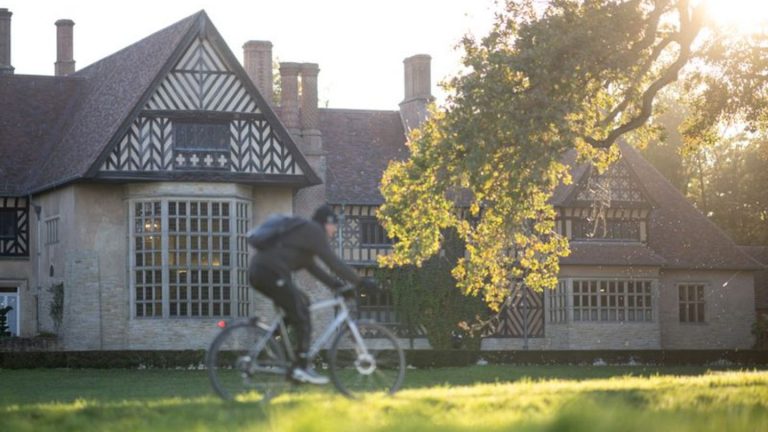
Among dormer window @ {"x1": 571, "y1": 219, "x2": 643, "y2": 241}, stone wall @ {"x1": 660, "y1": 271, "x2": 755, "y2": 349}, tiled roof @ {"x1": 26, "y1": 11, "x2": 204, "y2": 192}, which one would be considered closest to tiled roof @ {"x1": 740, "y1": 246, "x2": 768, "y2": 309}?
stone wall @ {"x1": 660, "y1": 271, "x2": 755, "y2": 349}

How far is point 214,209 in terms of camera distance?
4009 centimetres

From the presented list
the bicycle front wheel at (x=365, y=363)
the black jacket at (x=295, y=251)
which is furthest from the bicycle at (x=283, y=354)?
the black jacket at (x=295, y=251)

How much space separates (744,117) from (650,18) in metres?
4.40

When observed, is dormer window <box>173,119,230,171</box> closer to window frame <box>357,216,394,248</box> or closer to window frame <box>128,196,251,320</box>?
window frame <box>128,196,251,320</box>

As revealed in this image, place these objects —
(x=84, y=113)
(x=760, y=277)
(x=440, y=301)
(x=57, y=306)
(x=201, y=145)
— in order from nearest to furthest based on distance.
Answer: (x=201, y=145), (x=57, y=306), (x=84, y=113), (x=440, y=301), (x=760, y=277)

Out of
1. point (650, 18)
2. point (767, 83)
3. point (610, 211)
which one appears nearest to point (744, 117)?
point (767, 83)

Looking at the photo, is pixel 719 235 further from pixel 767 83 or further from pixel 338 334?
pixel 338 334

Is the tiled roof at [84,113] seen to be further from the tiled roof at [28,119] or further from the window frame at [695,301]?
the window frame at [695,301]

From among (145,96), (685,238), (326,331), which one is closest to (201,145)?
(145,96)

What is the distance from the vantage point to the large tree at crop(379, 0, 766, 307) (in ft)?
84.9

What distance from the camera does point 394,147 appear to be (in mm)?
50406

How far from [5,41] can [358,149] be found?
45.2ft

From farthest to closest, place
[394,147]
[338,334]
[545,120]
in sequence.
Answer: [394,147] → [545,120] → [338,334]

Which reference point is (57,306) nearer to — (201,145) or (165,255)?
(165,255)
